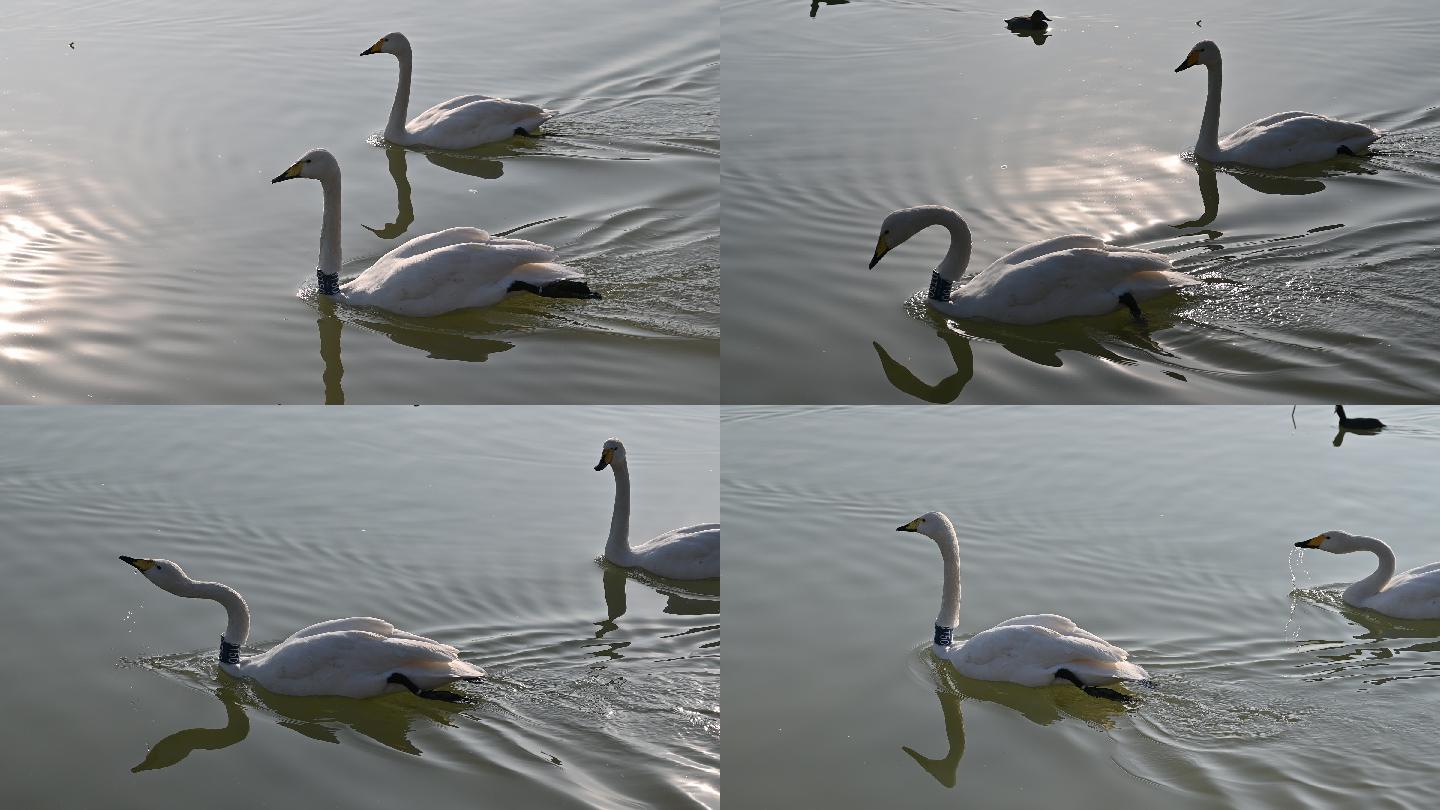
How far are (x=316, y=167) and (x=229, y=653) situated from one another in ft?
9.41

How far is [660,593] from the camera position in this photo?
738 cm

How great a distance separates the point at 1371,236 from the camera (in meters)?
8.15

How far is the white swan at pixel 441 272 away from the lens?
7.42 m

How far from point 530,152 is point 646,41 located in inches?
127

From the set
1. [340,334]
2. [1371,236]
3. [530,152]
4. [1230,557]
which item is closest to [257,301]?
[340,334]

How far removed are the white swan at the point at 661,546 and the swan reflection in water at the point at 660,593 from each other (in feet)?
0.15

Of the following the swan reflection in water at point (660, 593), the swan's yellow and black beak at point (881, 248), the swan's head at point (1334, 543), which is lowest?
the swan reflection in water at point (660, 593)

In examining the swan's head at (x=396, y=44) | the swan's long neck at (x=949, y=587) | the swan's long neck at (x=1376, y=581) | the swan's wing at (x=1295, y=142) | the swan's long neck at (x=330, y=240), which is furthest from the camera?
the swan's head at (x=396, y=44)

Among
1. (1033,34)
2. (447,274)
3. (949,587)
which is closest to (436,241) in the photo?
(447,274)

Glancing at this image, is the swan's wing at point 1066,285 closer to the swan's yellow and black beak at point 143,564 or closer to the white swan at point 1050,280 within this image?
the white swan at point 1050,280

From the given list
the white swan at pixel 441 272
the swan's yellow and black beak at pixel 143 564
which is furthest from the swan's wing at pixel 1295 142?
the swan's yellow and black beak at pixel 143 564

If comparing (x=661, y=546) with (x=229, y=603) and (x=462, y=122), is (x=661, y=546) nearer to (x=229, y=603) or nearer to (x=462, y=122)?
(x=229, y=603)

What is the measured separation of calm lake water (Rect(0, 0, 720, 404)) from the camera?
7.20m

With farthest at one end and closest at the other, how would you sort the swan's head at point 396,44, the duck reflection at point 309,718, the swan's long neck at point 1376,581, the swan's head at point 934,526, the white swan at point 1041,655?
the swan's head at point 396,44
the swan's long neck at point 1376,581
the swan's head at point 934,526
the white swan at point 1041,655
the duck reflection at point 309,718
